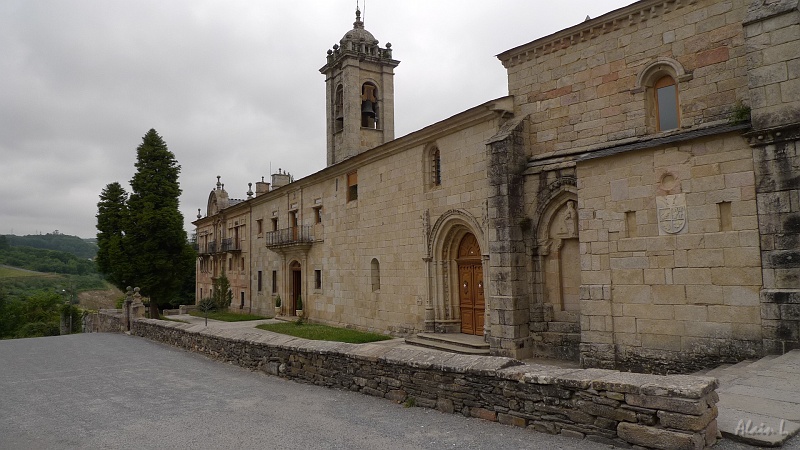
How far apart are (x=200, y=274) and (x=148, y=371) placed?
32.4m

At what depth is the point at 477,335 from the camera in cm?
1405

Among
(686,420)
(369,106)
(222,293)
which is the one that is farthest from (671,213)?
(222,293)

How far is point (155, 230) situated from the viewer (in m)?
27.2

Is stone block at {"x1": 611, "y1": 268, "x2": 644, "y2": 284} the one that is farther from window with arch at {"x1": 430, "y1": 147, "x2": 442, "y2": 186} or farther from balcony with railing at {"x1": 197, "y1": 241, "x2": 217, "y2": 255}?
balcony with railing at {"x1": 197, "y1": 241, "x2": 217, "y2": 255}

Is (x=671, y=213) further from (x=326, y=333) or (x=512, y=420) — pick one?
(x=326, y=333)

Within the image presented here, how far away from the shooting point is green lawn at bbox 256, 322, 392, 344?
51.8 feet

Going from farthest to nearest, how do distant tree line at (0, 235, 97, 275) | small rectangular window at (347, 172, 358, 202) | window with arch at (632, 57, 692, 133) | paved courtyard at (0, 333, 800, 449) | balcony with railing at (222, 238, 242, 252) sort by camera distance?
distant tree line at (0, 235, 97, 275), balcony with railing at (222, 238, 242, 252), small rectangular window at (347, 172, 358, 202), window with arch at (632, 57, 692, 133), paved courtyard at (0, 333, 800, 449)

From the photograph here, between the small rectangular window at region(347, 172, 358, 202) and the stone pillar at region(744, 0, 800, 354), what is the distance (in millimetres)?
13480

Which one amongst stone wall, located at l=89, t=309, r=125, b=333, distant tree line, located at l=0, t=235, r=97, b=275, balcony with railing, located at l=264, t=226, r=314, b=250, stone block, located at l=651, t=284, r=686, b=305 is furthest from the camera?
distant tree line, located at l=0, t=235, r=97, b=275

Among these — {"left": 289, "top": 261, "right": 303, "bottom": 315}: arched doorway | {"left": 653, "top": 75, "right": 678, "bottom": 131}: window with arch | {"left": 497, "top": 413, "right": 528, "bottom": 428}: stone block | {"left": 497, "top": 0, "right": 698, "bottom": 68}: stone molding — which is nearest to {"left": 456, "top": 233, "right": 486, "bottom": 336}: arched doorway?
{"left": 497, "top": 0, "right": 698, "bottom": 68}: stone molding

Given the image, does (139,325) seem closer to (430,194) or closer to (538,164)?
(430,194)

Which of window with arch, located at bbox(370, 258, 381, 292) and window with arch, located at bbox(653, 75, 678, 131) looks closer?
window with arch, located at bbox(653, 75, 678, 131)

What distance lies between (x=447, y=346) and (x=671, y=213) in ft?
21.5

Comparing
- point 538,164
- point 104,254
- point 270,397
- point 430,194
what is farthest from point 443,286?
point 104,254
